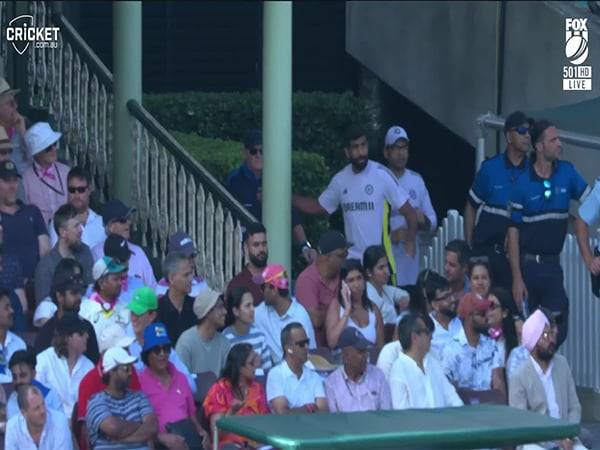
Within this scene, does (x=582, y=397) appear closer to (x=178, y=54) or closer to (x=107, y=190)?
(x=107, y=190)

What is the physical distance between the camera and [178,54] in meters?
21.2

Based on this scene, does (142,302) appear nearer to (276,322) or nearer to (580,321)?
(276,322)

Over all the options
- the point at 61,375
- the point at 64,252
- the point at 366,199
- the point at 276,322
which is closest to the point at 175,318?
the point at 276,322

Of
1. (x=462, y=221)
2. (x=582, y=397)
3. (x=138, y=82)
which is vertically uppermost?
(x=138, y=82)

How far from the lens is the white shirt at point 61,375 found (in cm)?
1290

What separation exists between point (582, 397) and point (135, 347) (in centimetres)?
414

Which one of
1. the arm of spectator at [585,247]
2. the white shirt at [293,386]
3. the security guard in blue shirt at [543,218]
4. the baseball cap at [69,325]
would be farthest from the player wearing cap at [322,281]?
the baseball cap at [69,325]

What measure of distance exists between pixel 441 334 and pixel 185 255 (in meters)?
1.80

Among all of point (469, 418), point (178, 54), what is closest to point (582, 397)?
point (469, 418)

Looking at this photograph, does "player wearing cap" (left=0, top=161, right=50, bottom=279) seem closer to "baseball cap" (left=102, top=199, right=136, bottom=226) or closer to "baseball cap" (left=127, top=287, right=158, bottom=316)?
"baseball cap" (left=102, top=199, right=136, bottom=226)

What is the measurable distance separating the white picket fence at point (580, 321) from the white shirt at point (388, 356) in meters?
2.63

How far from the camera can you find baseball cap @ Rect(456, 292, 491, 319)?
46.9 ft

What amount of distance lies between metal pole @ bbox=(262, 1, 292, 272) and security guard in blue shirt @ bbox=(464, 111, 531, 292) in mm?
1586

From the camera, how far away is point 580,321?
16000 mm
